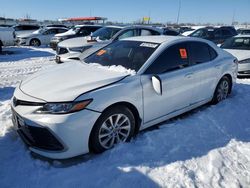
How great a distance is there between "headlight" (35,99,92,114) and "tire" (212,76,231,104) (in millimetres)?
3203

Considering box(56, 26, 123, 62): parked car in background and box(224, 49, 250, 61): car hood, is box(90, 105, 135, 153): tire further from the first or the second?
box(224, 49, 250, 61): car hood

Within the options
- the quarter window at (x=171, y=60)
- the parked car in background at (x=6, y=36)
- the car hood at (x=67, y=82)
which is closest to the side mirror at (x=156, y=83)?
the quarter window at (x=171, y=60)

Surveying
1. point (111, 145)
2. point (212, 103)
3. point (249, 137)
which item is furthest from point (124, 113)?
point (212, 103)

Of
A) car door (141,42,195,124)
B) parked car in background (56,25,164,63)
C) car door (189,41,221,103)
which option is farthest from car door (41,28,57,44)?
car door (141,42,195,124)

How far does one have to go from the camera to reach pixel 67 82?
3.27 m

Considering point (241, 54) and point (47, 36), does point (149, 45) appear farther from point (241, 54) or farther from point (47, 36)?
point (47, 36)

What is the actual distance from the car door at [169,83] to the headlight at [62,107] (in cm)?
99

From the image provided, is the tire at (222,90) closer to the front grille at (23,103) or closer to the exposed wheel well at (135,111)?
the exposed wheel well at (135,111)

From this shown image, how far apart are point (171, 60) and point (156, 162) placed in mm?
1664

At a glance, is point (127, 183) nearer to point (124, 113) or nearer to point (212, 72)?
point (124, 113)

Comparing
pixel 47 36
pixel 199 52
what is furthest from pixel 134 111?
pixel 47 36

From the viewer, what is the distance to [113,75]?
3430 millimetres

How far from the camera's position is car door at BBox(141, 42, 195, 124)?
11.6ft

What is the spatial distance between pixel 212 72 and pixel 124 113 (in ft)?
7.54
